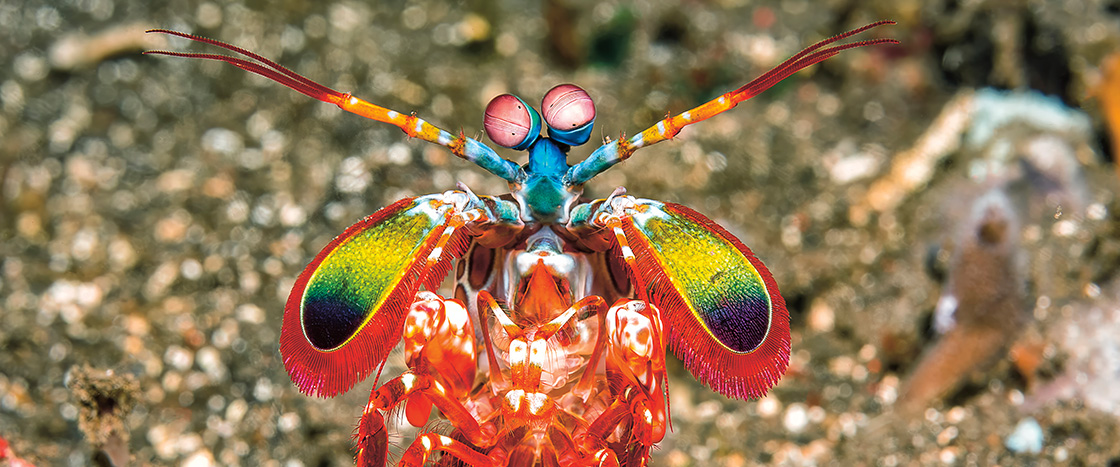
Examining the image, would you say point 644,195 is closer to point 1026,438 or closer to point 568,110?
point 1026,438

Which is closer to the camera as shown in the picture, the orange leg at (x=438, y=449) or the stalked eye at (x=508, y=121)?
the orange leg at (x=438, y=449)

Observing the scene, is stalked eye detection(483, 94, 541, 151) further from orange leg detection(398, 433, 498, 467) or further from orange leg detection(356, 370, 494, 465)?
orange leg detection(398, 433, 498, 467)

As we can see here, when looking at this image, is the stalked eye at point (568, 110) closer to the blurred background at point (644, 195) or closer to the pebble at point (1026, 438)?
the blurred background at point (644, 195)

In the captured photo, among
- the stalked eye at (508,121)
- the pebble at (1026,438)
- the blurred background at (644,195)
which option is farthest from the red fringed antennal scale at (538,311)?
the pebble at (1026,438)

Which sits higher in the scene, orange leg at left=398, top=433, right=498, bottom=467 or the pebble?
orange leg at left=398, top=433, right=498, bottom=467

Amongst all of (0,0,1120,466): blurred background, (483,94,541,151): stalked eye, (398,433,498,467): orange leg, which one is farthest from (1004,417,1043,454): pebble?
(483,94,541,151): stalked eye
